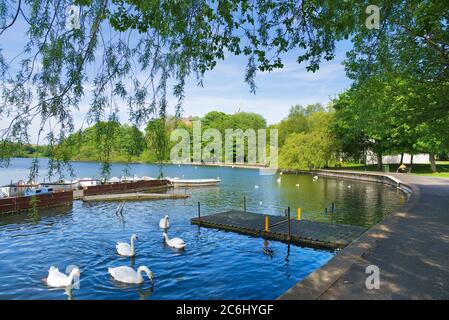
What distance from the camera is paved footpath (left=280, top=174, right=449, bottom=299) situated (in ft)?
23.0

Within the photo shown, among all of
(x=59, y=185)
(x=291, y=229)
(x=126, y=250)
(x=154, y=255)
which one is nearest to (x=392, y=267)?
(x=291, y=229)

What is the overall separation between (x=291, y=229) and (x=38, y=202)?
20285mm

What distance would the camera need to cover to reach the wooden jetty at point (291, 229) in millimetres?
16172

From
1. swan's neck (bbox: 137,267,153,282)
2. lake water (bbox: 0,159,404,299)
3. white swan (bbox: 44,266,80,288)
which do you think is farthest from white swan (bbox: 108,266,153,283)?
white swan (bbox: 44,266,80,288)

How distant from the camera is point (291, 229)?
18.2 metres

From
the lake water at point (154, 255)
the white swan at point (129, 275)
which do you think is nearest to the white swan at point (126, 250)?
the lake water at point (154, 255)

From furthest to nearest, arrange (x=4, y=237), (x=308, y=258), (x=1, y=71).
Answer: (x=4, y=237) → (x=308, y=258) → (x=1, y=71)

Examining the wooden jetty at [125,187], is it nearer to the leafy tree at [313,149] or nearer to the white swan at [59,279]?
the white swan at [59,279]

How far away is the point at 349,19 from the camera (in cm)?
824

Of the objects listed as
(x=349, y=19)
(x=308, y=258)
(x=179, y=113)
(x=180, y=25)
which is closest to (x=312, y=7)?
(x=349, y=19)

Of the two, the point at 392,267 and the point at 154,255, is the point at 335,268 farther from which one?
the point at 154,255
